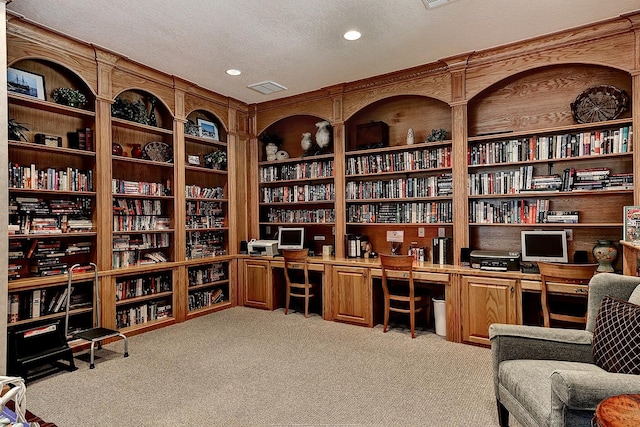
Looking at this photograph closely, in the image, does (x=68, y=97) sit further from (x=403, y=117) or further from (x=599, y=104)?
(x=599, y=104)

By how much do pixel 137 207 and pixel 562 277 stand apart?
4.44 meters

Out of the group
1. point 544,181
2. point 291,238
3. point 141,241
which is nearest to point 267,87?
point 291,238

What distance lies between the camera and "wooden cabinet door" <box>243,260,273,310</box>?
5.22m

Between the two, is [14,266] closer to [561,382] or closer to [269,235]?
[269,235]

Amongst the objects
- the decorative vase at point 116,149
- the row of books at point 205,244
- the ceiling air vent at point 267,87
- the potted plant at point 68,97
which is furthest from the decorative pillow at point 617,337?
the potted plant at point 68,97

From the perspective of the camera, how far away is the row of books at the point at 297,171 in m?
5.24

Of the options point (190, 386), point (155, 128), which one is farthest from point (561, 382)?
point (155, 128)

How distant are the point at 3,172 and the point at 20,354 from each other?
57.0 inches

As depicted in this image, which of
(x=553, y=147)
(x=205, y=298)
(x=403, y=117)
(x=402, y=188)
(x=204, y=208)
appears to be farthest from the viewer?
(x=204, y=208)

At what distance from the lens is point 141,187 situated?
4.45m

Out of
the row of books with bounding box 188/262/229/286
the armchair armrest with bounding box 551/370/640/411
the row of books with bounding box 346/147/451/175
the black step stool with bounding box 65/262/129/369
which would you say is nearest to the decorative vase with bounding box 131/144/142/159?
the black step stool with bounding box 65/262/129/369

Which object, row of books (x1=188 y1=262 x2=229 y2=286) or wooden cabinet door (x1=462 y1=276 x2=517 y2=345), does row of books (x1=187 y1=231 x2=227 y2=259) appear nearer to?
row of books (x1=188 y1=262 x2=229 y2=286)

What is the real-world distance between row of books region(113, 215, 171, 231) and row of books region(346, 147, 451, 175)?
7.94 ft

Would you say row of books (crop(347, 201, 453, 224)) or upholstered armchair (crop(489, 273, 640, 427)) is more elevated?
row of books (crop(347, 201, 453, 224))
